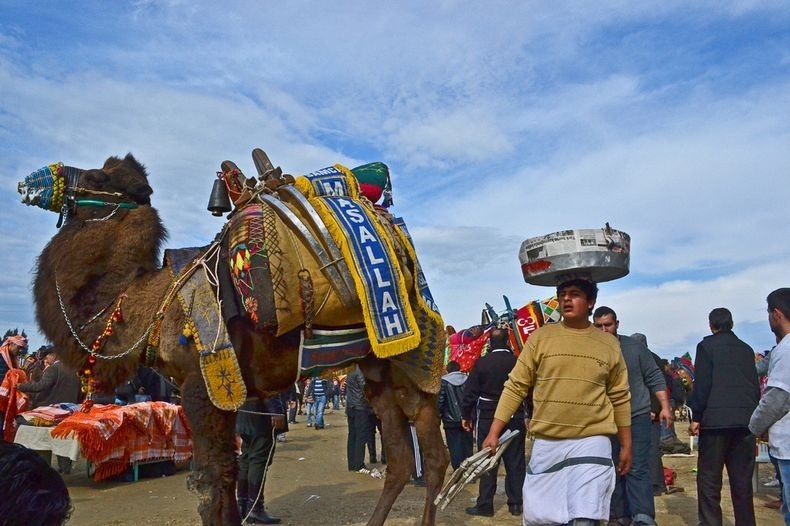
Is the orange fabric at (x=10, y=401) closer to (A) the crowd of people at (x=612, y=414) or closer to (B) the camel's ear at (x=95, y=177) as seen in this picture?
(B) the camel's ear at (x=95, y=177)

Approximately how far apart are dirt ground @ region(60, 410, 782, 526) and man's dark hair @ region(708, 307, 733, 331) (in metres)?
2.20

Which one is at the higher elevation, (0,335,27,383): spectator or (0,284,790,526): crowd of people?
(0,335,27,383): spectator

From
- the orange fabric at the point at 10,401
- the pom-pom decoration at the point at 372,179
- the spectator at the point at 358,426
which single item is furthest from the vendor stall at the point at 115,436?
the pom-pom decoration at the point at 372,179

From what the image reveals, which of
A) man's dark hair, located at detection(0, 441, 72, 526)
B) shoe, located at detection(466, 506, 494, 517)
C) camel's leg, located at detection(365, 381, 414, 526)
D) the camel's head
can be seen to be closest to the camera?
man's dark hair, located at detection(0, 441, 72, 526)

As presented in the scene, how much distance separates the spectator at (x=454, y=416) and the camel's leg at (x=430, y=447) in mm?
3590

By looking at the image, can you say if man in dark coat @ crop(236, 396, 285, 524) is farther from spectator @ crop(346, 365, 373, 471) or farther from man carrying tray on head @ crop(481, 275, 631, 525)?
spectator @ crop(346, 365, 373, 471)

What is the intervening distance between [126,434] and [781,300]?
7957 millimetres

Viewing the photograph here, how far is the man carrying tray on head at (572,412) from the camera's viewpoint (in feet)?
12.0

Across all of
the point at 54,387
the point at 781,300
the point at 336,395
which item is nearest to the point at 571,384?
the point at 781,300

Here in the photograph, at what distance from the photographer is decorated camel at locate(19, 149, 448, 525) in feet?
14.6

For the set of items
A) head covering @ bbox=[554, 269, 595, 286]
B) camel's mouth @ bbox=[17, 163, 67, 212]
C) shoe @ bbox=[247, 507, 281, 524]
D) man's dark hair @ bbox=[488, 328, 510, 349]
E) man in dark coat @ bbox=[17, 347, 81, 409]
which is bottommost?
shoe @ bbox=[247, 507, 281, 524]

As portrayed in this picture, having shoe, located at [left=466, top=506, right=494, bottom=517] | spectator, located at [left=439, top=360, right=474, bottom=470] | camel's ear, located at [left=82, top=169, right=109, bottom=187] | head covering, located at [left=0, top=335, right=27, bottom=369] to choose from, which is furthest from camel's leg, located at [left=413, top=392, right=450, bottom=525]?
head covering, located at [left=0, top=335, right=27, bottom=369]

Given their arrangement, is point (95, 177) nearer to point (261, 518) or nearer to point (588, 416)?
point (261, 518)

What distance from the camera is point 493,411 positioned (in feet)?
24.4
